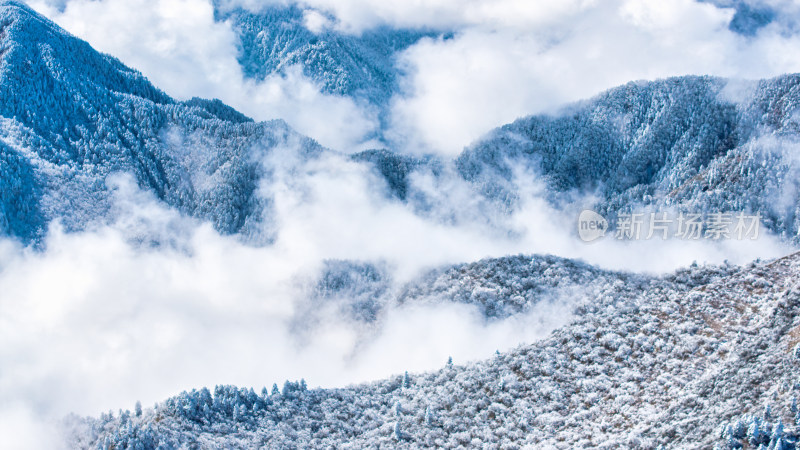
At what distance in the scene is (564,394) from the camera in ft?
432

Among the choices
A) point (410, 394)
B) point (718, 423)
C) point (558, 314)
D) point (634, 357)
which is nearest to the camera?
point (718, 423)

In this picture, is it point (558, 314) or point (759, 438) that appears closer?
point (759, 438)

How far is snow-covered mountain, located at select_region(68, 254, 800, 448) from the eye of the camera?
110m

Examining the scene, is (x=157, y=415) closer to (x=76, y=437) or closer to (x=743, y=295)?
(x=76, y=437)

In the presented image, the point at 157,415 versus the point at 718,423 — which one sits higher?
the point at 157,415

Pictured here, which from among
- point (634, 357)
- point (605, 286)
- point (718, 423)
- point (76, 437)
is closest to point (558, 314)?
point (605, 286)

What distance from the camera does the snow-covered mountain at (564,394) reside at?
359 feet

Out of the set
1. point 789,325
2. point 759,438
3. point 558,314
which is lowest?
point 759,438

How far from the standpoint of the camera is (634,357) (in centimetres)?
13275

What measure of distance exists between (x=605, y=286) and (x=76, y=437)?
422ft

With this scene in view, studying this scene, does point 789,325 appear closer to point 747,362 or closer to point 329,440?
point 747,362

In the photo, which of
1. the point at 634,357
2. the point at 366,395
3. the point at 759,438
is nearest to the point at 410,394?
the point at 366,395

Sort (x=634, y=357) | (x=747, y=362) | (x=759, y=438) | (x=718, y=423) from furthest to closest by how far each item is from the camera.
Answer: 1. (x=634, y=357)
2. (x=747, y=362)
3. (x=718, y=423)
4. (x=759, y=438)

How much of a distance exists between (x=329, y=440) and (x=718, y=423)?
228 ft
